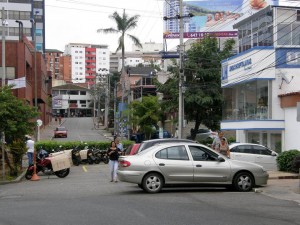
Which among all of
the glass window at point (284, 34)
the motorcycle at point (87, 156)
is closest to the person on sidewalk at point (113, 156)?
the motorcycle at point (87, 156)

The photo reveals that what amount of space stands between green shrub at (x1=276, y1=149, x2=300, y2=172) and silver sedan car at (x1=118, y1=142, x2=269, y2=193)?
22.6 feet

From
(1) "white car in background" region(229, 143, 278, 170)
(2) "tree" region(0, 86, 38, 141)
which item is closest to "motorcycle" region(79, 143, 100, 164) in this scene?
(2) "tree" region(0, 86, 38, 141)

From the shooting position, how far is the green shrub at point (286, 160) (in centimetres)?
2131

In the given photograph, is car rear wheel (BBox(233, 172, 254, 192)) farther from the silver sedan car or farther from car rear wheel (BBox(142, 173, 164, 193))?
car rear wheel (BBox(142, 173, 164, 193))

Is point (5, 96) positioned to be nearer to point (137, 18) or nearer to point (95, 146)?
point (95, 146)

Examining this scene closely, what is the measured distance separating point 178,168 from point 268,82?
52.4ft

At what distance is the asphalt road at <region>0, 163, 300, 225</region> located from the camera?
9961 mm

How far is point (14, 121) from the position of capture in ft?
74.6

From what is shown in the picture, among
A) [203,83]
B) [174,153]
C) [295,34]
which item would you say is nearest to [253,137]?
[295,34]

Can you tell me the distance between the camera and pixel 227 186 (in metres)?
15.5

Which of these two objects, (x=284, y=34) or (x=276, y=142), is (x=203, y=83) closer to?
(x=284, y=34)

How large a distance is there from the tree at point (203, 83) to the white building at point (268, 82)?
6113 mm

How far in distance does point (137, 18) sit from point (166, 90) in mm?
15099

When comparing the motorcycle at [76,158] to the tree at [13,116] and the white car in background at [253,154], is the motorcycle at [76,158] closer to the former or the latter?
the tree at [13,116]
